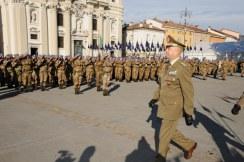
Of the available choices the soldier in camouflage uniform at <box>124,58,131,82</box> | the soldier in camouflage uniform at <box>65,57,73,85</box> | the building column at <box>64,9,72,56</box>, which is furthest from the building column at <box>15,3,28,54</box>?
the soldier in camouflage uniform at <box>65,57,73,85</box>

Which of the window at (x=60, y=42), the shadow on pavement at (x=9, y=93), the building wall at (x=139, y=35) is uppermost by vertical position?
the building wall at (x=139, y=35)

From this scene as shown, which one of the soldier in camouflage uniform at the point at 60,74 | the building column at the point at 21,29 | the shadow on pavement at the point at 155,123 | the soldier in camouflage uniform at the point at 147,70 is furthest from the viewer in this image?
the building column at the point at 21,29

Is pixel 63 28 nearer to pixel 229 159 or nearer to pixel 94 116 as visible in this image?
pixel 94 116

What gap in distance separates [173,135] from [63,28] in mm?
40579

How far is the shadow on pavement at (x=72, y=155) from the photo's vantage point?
504 cm

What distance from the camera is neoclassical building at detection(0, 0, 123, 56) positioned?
37375 millimetres

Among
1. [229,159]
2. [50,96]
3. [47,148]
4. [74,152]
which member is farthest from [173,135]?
[50,96]

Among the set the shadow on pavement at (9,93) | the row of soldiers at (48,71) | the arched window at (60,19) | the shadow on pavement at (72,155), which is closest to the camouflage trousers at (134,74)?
the row of soldiers at (48,71)

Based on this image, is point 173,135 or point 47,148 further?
point 47,148

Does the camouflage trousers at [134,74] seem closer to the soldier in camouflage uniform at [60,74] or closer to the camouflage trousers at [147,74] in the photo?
the camouflage trousers at [147,74]

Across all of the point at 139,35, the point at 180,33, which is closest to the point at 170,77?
the point at 139,35

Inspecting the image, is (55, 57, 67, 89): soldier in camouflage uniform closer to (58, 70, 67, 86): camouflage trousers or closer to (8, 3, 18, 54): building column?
(58, 70, 67, 86): camouflage trousers

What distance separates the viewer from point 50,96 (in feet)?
39.8

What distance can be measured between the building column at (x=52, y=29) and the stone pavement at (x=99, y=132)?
31.4 meters
